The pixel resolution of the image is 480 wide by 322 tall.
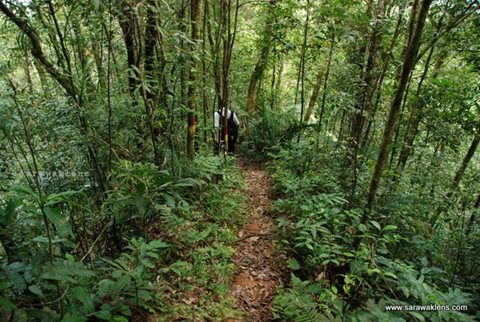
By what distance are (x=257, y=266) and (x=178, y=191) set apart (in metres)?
1.80

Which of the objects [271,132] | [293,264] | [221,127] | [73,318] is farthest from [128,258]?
[271,132]

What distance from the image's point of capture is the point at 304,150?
21.7ft

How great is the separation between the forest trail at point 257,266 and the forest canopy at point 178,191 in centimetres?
16

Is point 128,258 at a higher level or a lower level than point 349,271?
higher

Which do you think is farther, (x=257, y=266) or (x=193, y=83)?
(x=193, y=83)

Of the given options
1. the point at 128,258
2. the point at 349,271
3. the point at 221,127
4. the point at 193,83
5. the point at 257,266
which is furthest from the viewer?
the point at 221,127

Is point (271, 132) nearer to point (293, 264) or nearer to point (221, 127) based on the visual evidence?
point (221, 127)

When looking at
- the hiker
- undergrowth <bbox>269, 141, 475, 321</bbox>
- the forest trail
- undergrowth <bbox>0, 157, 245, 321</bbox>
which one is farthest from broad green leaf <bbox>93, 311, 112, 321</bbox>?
the hiker

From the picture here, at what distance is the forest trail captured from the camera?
10.5 ft

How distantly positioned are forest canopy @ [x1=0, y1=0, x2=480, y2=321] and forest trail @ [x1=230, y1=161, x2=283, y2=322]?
165mm

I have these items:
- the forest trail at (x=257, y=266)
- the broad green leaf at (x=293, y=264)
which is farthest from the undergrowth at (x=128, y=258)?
the broad green leaf at (x=293, y=264)

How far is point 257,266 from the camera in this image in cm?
388

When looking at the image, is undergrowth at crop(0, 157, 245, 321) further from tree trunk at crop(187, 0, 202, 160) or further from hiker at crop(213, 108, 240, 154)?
hiker at crop(213, 108, 240, 154)

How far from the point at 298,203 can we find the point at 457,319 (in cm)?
267
